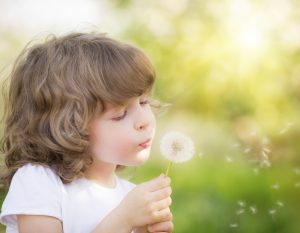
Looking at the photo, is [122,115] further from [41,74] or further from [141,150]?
[41,74]

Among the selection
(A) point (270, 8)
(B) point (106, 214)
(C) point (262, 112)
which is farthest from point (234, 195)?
(B) point (106, 214)

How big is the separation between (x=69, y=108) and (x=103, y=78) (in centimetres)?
11

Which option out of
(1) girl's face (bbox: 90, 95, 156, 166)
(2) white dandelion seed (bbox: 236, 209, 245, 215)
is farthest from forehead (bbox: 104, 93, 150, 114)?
(2) white dandelion seed (bbox: 236, 209, 245, 215)

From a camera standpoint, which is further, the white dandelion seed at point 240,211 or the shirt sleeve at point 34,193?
the white dandelion seed at point 240,211

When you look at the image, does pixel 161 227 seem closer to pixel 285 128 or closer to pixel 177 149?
pixel 177 149

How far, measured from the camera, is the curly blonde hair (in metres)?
1.50

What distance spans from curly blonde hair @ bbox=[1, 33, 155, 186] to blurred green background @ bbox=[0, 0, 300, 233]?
46.7 inches

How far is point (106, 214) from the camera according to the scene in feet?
5.15

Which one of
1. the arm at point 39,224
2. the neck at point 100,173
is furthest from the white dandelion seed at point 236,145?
the arm at point 39,224

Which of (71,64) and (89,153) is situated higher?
(71,64)

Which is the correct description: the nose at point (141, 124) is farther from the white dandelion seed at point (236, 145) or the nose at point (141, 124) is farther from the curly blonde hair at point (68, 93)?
the white dandelion seed at point (236, 145)

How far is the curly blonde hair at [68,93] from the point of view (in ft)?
4.93

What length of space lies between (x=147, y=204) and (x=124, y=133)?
7.0 inches

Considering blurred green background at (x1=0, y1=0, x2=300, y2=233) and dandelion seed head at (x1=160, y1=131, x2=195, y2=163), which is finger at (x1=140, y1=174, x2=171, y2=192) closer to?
dandelion seed head at (x1=160, y1=131, x2=195, y2=163)
